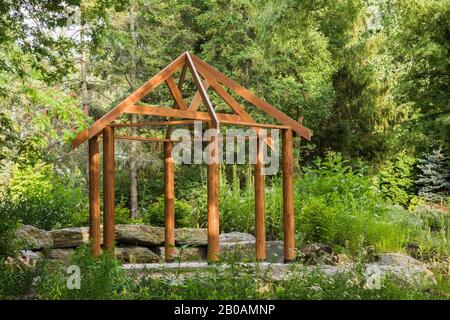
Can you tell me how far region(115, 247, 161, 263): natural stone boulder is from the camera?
951 cm

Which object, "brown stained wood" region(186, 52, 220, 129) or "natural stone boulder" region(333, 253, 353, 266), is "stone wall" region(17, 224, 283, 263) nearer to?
"natural stone boulder" region(333, 253, 353, 266)

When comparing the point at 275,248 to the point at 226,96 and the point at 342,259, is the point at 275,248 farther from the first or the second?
the point at 226,96

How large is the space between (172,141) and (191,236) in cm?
168

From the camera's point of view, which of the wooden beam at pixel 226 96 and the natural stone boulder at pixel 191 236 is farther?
the natural stone boulder at pixel 191 236

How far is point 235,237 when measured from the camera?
10.7 m

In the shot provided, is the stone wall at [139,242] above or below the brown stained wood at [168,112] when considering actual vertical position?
below

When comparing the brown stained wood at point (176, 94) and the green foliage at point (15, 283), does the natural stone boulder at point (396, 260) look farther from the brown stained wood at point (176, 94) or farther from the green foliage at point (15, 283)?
the green foliage at point (15, 283)

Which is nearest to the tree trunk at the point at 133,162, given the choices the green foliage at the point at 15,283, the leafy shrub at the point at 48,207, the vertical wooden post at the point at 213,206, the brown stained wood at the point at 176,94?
the leafy shrub at the point at 48,207

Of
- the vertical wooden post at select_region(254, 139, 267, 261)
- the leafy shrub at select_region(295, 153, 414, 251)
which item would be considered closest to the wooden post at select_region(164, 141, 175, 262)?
the vertical wooden post at select_region(254, 139, 267, 261)

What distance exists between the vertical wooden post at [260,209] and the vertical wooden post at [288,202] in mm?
351

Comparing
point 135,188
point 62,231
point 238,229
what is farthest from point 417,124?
point 62,231

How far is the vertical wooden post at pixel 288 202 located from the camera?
8555 mm

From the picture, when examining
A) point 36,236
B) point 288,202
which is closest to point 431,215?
point 288,202

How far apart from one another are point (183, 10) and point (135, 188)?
22.3ft
